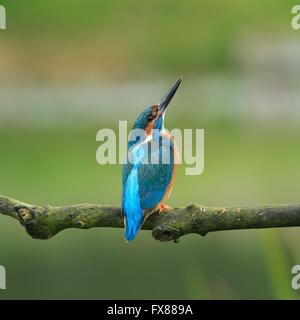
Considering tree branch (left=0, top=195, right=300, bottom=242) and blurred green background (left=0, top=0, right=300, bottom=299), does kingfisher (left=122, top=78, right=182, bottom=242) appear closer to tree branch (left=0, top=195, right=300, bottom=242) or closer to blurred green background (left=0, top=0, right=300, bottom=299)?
tree branch (left=0, top=195, right=300, bottom=242)

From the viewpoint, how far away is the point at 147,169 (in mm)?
4277

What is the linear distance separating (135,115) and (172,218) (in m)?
8.33

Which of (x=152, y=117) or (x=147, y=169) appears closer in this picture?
(x=147, y=169)

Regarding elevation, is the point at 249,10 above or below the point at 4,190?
above

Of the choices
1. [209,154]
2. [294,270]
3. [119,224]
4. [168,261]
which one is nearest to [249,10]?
[209,154]

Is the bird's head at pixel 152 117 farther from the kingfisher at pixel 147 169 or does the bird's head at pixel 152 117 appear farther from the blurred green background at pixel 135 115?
the blurred green background at pixel 135 115

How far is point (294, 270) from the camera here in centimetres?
536

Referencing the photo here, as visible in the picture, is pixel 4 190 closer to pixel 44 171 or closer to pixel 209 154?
pixel 44 171

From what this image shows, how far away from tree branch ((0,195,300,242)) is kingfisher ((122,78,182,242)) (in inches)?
4.4

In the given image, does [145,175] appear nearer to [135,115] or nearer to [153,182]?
[153,182]

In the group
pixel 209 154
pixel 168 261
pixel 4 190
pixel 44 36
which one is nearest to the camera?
pixel 168 261

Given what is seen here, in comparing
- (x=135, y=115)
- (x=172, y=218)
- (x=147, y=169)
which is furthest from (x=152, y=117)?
(x=135, y=115)
